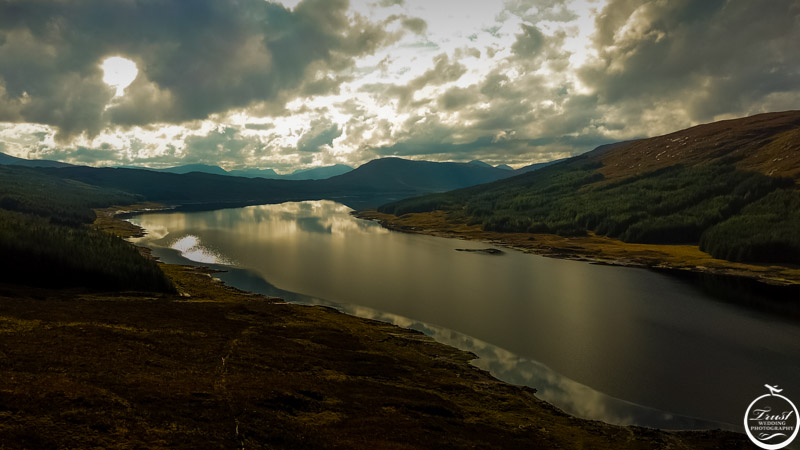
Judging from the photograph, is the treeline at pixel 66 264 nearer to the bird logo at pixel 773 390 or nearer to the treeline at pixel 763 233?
the bird logo at pixel 773 390

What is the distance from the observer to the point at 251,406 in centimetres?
3547

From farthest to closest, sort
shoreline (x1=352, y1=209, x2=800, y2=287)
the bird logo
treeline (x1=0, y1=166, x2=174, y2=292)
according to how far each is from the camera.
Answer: shoreline (x1=352, y1=209, x2=800, y2=287) → treeline (x1=0, y1=166, x2=174, y2=292) → the bird logo

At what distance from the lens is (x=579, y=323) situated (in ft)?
260

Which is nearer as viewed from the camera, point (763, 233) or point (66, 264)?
point (66, 264)

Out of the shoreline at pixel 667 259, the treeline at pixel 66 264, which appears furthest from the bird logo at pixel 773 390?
the treeline at pixel 66 264

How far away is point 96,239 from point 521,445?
364 feet

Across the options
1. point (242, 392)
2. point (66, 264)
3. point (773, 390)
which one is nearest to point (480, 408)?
point (242, 392)

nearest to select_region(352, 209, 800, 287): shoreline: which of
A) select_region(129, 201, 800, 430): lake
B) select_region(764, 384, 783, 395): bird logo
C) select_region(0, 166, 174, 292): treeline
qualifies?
select_region(129, 201, 800, 430): lake

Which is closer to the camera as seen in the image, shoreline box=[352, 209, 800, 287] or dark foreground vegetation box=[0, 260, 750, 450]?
dark foreground vegetation box=[0, 260, 750, 450]

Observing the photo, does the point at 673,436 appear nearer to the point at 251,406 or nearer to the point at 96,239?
the point at 251,406

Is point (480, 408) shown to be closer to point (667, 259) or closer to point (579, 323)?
point (579, 323)

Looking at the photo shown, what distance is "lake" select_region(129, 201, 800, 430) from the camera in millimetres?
51219

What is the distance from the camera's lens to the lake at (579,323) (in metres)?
51.2

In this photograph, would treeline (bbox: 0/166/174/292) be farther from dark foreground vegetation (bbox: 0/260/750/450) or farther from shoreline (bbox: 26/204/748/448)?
shoreline (bbox: 26/204/748/448)
